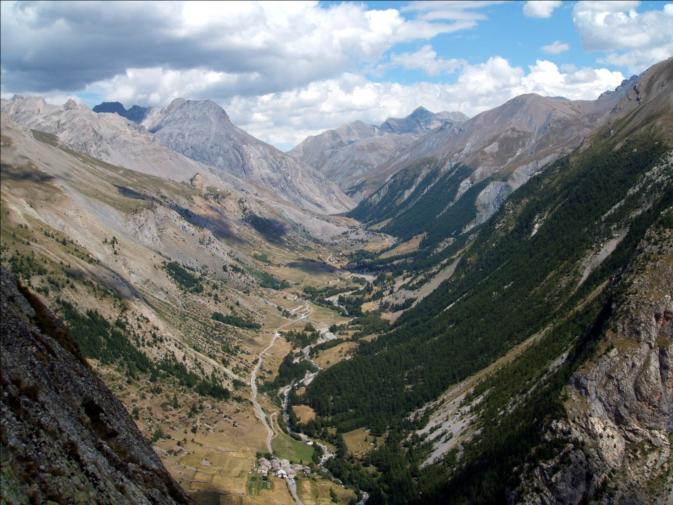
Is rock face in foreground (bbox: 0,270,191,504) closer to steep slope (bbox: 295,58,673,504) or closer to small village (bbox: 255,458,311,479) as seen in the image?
steep slope (bbox: 295,58,673,504)

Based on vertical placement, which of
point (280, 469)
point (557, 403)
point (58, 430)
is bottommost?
point (280, 469)

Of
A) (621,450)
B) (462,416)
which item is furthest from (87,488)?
(462,416)

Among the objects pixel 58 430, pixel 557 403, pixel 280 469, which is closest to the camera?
pixel 58 430

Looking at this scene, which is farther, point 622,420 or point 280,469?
point 280,469

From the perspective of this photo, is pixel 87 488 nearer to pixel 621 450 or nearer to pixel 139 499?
pixel 139 499

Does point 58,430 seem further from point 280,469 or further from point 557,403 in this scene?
point 280,469

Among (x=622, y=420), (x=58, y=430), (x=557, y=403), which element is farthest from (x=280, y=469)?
(x=58, y=430)
